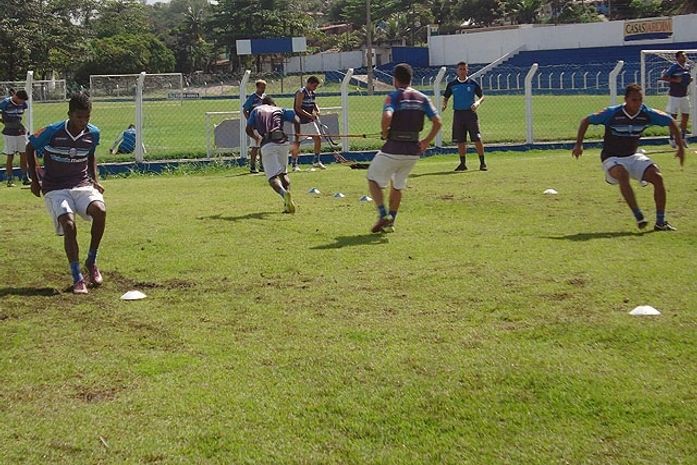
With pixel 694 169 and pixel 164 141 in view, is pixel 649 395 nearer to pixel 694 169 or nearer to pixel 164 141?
pixel 694 169

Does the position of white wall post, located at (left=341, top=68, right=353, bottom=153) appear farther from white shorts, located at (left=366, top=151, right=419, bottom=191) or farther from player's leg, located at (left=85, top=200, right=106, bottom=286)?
player's leg, located at (left=85, top=200, right=106, bottom=286)

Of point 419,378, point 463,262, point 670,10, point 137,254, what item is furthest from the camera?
point 670,10

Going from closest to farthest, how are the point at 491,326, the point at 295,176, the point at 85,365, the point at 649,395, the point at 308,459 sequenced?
the point at 308,459
the point at 649,395
the point at 85,365
the point at 491,326
the point at 295,176

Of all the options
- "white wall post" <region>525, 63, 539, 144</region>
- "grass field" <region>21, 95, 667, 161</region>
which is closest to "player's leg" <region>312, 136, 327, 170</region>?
"grass field" <region>21, 95, 667, 161</region>

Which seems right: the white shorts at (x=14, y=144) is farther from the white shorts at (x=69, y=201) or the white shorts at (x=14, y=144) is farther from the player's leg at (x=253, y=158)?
the white shorts at (x=69, y=201)

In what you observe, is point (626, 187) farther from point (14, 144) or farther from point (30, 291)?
point (14, 144)

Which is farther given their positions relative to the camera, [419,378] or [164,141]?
[164,141]

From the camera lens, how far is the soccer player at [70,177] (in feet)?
A: 31.1

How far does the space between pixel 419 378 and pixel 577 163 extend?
1492 centimetres

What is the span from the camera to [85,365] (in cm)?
691

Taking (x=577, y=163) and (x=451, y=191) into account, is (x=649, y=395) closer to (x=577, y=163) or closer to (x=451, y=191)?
(x=451, y=191)

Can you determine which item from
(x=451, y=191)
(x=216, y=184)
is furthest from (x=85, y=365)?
(x=216, y=184)

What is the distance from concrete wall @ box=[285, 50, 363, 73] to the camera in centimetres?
8306

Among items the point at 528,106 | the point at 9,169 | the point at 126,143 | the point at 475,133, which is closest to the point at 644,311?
the point at 475,133
